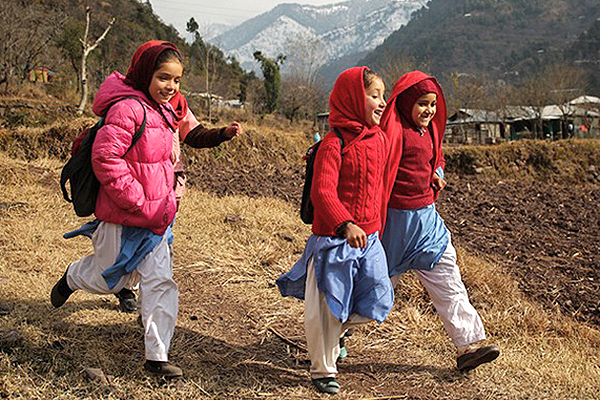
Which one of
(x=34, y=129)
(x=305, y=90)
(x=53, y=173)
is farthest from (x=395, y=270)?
(x=305, y=90)

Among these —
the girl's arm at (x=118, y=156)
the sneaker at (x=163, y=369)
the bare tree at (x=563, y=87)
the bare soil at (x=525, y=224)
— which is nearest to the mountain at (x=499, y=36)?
the bare tree at (x=563, y=87)

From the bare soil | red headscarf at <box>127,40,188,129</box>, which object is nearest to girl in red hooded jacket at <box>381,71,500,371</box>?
red headscarf at <box>127,40,188,129</box>

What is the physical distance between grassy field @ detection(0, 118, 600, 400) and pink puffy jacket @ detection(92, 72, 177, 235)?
762 millimetres

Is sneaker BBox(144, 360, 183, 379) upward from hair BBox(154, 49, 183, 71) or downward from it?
downward

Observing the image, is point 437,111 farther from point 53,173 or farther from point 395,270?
point 53,173

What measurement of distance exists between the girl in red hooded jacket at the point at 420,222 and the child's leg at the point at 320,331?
23.4 inches

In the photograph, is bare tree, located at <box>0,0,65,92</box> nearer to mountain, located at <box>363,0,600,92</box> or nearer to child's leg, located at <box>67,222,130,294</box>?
child's leg, located at <box>67,222,130,294</box>

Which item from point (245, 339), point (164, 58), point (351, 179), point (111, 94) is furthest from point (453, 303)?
point (111, 94)

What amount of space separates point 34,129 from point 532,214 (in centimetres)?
852

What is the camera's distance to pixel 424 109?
306cm

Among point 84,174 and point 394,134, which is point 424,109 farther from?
point 84,174

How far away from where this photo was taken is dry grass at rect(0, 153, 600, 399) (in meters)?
2.72

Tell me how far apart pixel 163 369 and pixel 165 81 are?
1409mm

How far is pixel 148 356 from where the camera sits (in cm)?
263
